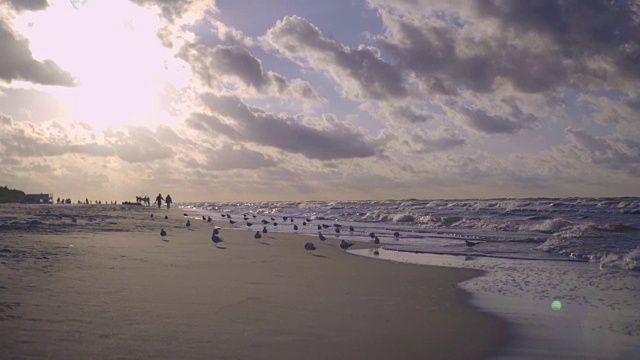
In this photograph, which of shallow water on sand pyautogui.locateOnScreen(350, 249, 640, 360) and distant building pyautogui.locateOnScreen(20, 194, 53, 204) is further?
distant building pyautogui.locateOnScreen(20, 194, 53, 204)

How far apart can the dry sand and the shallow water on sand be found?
483mm

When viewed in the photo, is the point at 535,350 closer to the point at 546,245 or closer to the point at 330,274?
the point at 330,274

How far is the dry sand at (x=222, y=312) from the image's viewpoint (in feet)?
18.2

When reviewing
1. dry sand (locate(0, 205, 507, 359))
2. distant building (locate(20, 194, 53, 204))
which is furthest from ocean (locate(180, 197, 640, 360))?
distant building (locate(20, 194, 53, 204))

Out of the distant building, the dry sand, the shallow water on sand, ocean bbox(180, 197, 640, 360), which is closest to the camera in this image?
the dry sand

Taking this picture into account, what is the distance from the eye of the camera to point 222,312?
24.0 ft

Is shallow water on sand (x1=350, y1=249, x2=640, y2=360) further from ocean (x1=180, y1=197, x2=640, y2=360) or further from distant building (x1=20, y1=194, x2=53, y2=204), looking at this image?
distant building (x1=20, y1=194, x2=53, y2=204)

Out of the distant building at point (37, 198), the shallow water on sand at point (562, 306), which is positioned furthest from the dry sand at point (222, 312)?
the distant building at point (37, 198)

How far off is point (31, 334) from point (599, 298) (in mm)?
9790

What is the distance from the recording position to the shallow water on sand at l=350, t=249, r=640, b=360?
647 centimetres

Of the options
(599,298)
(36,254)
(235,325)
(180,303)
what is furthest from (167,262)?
(599,298)

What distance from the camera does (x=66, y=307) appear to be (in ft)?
22.4

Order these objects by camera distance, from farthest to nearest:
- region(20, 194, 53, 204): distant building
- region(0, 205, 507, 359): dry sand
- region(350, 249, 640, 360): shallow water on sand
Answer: region(20, 194, 53, 204): distant building, region(350, 249, 640, 360): shallow water on sand, region(0, 205, 507, 359): dry sand

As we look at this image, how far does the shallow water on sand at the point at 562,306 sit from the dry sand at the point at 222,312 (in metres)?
0.48
